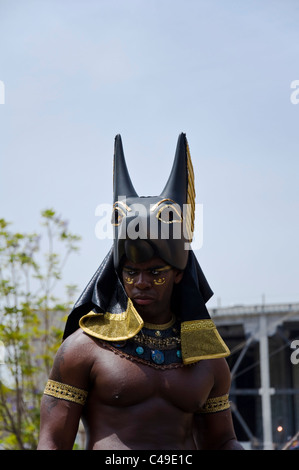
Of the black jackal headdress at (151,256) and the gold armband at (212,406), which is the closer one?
the black jackal headdress at (151,256)

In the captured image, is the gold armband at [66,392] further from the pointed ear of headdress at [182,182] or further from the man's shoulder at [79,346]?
the pointed ear of headdress at [182,182]

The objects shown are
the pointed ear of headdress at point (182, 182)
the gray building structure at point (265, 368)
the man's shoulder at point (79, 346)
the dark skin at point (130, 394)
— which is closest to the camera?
the dark skin at point (130, 394)

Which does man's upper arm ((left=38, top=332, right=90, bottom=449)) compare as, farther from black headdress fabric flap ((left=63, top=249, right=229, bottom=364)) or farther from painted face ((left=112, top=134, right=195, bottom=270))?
painted face ((left=112, top=134, right=195, bottom=270))

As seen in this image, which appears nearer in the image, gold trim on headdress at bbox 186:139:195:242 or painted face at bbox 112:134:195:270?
painted face at bbox 112:134:195:270

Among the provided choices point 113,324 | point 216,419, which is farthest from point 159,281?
point 216,419

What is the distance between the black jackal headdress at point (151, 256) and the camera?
151 inches

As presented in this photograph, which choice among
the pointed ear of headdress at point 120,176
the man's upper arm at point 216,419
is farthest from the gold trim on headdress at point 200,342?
the pointed ear of headdress at point 120,176

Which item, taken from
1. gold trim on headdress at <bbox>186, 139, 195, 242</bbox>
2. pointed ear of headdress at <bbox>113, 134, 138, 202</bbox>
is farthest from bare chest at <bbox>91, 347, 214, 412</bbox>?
pointed ear of headdress at <bbox>113, 134, 138, 202</bbox>

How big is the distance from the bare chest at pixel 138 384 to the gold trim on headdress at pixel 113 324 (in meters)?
0.10

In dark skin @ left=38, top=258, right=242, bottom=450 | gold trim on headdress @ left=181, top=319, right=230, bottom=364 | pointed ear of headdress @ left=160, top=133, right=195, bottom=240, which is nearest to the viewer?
dark skin @ left=38, top=258, right=242, bottom=450

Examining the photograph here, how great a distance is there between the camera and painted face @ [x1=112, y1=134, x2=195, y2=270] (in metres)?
3.82

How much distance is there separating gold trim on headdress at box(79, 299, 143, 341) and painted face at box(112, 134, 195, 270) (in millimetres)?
287

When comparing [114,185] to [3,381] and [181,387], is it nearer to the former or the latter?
[181,387]
